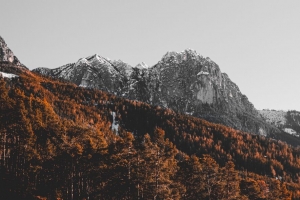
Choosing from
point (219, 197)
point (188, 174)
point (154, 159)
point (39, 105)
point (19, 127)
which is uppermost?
point (39, 105)

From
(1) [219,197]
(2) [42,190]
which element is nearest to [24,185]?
(2) [42,190]

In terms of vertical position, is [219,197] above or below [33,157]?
below

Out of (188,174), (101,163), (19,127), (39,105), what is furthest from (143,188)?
(39,105)

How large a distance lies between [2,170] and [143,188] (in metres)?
29.4

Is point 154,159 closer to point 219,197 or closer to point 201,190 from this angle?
point 201,190

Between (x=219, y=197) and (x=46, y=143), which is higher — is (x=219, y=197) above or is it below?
below

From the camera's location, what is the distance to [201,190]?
189 ft

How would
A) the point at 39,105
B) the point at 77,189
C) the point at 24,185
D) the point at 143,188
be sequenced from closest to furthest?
the point at 143,188 → the point at 24,185 → the point at 77,189 → the point at 39,105

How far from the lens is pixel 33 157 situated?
57.3 meters

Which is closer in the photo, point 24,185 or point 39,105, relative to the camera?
point 24,185

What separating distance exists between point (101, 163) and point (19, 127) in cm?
1761

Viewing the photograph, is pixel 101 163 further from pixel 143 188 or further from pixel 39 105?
pixel 39 105

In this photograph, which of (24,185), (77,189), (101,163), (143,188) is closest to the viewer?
(143,188)

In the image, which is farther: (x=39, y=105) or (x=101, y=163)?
(x=39, y=105)
